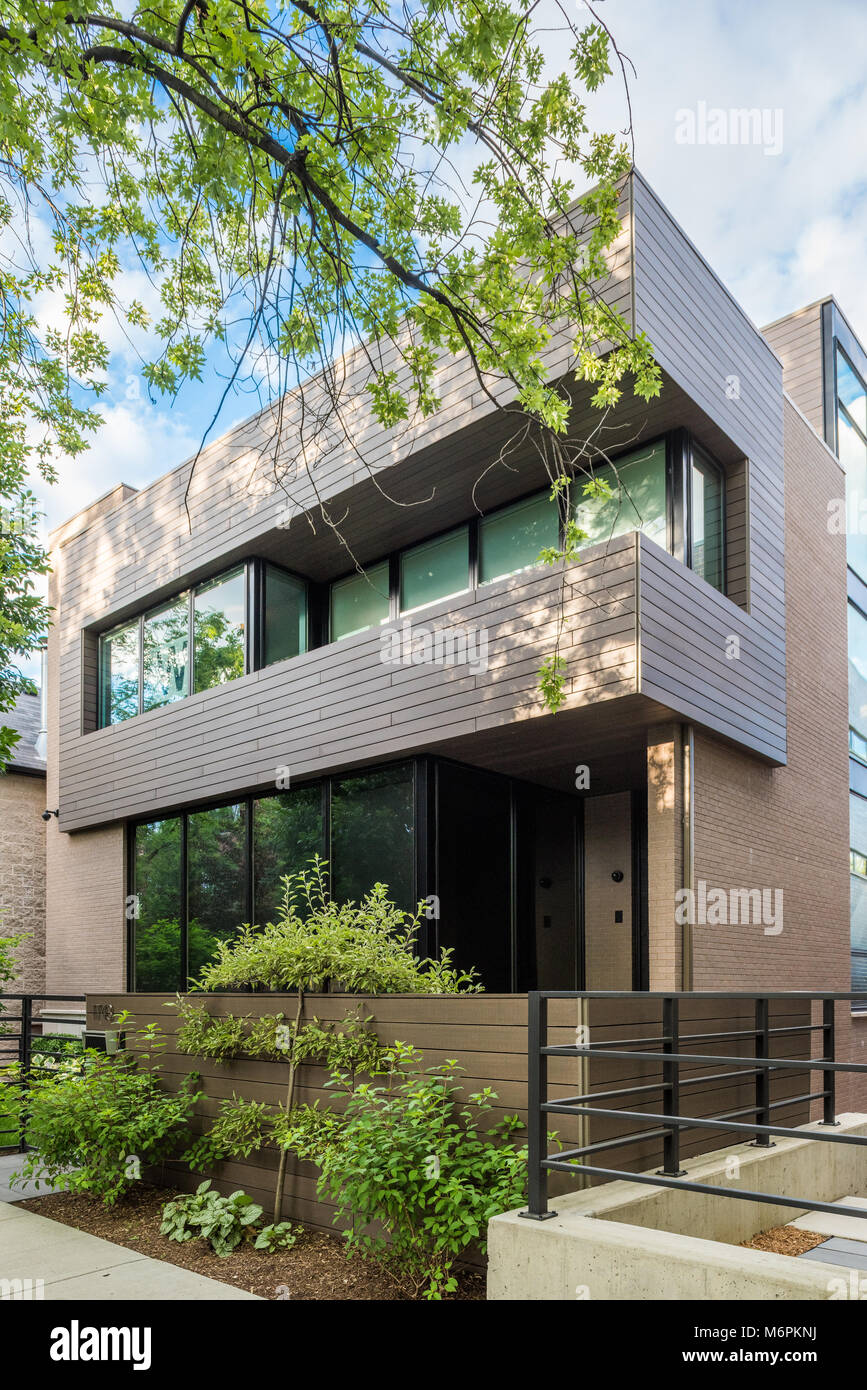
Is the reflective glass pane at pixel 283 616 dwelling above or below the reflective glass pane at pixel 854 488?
below

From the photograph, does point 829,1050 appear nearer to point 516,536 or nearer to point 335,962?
point 335,962

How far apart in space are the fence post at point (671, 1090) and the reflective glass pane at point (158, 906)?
8.47m

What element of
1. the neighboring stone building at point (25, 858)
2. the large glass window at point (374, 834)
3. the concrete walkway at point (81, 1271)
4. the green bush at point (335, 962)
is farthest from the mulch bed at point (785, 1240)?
the neighboring stone building at point (25, 858)

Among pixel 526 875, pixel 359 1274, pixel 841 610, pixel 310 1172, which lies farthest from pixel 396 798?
pixel 841 610

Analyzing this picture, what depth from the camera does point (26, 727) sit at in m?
18.8

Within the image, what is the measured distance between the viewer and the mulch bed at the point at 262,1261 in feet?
16.5

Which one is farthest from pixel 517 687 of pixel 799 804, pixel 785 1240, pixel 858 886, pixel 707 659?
pixel 858 886

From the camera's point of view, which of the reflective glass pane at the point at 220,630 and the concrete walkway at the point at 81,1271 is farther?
the reflective glass pane at the point at 220,630

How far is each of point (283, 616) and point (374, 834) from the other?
3293 mm

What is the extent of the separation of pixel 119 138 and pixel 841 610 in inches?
376

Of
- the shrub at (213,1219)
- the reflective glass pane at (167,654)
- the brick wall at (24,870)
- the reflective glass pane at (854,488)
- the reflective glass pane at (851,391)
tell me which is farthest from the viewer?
the brick wall at (24,870)

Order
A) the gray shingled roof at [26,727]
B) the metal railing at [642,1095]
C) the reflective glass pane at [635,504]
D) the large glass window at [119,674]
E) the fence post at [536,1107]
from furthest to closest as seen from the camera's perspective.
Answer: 1. the gray shingled roof at [26,727]
2. the large glass window at [119,674]
3. the reflective glass pane at [635,504]
4. the fence post at [536,1107]
5. the metal railing at [642,1095]

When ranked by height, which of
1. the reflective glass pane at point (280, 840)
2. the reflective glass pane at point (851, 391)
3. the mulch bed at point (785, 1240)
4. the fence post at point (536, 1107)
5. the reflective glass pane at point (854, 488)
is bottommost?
the mulch bed at point (785, 1240)

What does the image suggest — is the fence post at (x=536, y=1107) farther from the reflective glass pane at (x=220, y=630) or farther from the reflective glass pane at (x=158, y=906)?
the reflective glass pane at (x=158, y=906)
